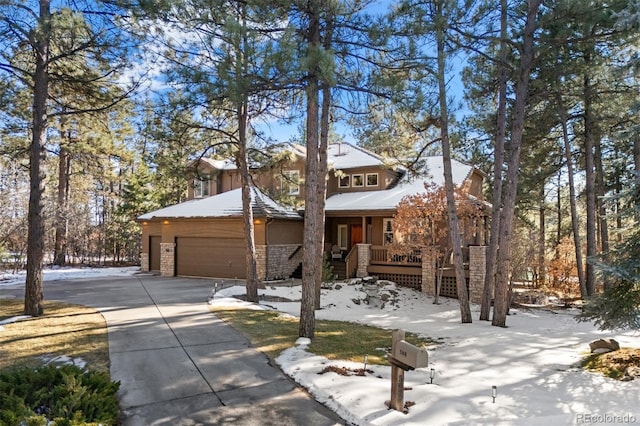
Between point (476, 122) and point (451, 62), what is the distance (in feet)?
13.8

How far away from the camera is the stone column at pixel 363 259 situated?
17719 millimetres

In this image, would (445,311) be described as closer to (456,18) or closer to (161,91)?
(456,18)

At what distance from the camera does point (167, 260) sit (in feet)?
63.5

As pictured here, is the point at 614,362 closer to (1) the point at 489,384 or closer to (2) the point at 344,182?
(1) the point at 489,384

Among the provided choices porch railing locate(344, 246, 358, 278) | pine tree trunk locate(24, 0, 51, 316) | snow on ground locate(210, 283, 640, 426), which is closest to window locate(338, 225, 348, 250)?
porch railing locate(344, 246, 358, 278)

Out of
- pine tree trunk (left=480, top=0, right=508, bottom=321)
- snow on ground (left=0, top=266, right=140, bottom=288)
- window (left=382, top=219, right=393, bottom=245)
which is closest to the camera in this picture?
pine tree trunk (left=480, top=0, right=508, bottom=321)

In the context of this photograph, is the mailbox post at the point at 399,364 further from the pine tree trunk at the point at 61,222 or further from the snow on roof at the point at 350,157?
the pine tree trunk at the point at 61,222

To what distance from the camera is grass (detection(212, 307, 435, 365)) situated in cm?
718

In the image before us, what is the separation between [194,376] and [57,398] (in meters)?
1.75

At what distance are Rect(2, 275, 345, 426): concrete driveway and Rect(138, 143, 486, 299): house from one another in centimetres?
711

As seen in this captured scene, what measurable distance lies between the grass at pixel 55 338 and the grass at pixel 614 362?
7.59 metres

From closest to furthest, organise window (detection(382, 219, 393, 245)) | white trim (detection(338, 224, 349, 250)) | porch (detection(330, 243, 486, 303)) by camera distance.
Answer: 1. porch (detection(330, 243, 486, 303))
2. window (detection(382, 219, 393, 245))
3. white trim (detection(338, 224, 349, 250))

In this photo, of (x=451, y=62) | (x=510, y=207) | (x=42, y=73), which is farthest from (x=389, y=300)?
(x=42, y=73)

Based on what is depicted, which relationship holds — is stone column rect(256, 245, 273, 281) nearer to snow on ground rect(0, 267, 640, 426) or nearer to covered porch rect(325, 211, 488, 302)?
covered porch rect(325, 211, 488, 302)
